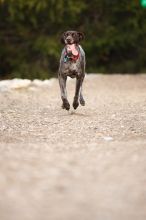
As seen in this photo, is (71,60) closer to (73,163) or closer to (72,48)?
(72,48)

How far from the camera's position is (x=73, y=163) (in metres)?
6.47

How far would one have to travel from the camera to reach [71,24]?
1950 centimetres

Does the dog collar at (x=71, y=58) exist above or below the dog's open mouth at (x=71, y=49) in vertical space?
below

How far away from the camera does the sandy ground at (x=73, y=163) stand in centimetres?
523

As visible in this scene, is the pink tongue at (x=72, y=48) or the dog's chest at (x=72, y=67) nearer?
the pink tongue at (x=72, y=48)

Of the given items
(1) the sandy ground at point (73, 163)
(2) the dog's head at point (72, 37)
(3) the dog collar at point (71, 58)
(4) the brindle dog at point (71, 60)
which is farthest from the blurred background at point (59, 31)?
(2) the dog's head at point (72, 37)

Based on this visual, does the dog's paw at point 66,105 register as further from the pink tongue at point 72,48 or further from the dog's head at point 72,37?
the dog's head at point 72,37

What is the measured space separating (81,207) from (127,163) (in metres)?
1.34

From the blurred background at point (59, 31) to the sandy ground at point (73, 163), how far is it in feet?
22.4

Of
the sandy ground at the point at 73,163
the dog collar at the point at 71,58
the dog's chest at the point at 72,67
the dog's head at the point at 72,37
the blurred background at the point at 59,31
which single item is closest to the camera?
the sandy ground at the point at 73,163

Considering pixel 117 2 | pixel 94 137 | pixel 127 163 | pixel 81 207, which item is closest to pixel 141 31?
pixel 117 2

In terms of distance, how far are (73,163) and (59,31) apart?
42.9 ft

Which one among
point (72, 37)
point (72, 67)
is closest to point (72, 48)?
point (72, 37)

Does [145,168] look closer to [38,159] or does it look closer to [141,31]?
[38,159]
